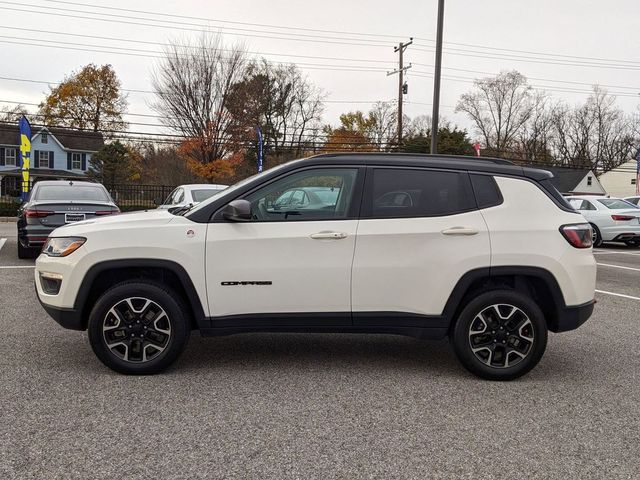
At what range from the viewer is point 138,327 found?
449cm

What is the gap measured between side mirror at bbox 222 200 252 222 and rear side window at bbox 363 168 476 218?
3.03 ft

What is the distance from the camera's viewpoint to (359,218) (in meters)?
4.57

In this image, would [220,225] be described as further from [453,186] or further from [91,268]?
[453,186]

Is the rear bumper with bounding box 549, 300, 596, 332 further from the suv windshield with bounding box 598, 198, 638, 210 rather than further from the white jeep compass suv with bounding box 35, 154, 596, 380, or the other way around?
the suv windshield with bounding box 598, 198, 638, 210

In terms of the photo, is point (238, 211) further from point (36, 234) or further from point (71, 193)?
point (71, 193)

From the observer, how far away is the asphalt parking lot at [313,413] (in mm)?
3111

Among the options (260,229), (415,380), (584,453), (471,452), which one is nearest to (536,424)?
(584,453)

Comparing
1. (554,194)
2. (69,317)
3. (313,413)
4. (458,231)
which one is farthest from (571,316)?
(69,317)

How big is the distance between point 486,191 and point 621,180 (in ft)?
277

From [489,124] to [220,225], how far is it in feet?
245

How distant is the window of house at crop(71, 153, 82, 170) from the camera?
57.6 meters

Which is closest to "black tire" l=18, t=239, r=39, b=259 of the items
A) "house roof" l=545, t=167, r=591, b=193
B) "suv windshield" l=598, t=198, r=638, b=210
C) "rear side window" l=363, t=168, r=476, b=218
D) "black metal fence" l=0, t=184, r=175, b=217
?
"rear side window" l=363, t=168, r=476, b=218

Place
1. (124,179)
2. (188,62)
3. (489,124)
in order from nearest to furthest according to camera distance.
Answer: (188,62) → (124,179) → (489,124)

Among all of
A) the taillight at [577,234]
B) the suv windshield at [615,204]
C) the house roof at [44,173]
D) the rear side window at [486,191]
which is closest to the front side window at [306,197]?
the rear side window at [486,191]
